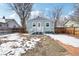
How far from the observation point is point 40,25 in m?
1.90

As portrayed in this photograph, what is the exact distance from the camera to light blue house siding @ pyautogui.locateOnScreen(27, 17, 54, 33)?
190cm

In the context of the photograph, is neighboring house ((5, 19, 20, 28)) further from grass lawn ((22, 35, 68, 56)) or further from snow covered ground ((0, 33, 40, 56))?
grass lawn ((22, 35, 68, 56))

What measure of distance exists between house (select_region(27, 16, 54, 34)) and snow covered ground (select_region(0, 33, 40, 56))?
86 mm

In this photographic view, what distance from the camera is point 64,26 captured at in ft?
6.26

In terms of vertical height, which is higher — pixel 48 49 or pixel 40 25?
pixel 40 25

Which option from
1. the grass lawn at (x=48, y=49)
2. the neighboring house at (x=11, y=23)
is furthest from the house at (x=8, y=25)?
the grass lawn at (x=48, y=49)

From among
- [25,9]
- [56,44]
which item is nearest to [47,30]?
[56,44]

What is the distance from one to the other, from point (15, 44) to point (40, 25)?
284 mm

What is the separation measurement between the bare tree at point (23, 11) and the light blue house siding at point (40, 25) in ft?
0.15

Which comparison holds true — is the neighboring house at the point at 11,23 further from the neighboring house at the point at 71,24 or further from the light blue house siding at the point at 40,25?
the neighboring house at the point at 71,24

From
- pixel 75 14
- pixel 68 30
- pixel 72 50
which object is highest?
pixel 75 14

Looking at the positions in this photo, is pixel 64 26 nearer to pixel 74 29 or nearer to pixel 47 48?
pixel 74 29

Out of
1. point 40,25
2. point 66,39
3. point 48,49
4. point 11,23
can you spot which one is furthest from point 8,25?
point 66,39

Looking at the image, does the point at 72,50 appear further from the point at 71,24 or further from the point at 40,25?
the point at 40,25
